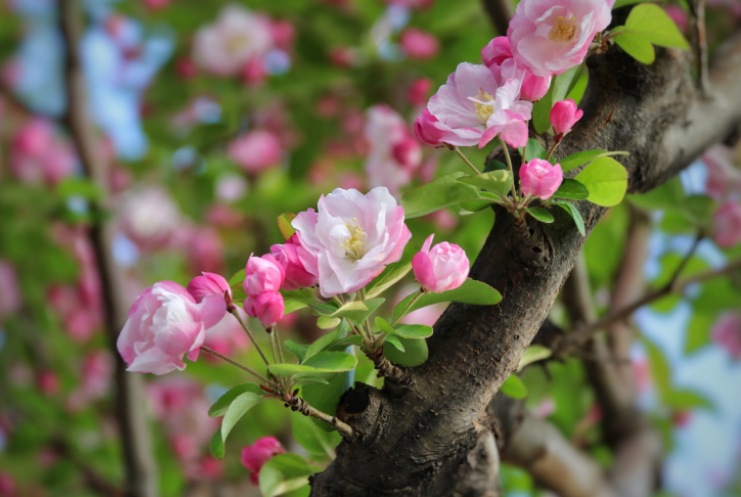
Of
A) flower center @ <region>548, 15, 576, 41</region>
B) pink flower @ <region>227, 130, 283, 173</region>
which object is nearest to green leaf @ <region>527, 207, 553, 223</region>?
flower center @ <region>548, 15, 576, 41</region>

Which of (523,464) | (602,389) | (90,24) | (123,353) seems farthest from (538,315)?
(90,24)

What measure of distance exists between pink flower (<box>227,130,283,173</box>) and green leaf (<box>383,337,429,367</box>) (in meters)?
1.29

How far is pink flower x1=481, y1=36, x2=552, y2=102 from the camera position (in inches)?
17.8

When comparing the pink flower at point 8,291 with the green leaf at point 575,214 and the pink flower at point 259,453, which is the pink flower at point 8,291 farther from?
the green leaf at point 575,214

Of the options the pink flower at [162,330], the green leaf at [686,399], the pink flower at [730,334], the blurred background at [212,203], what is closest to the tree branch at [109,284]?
the blurred background at [212,203]

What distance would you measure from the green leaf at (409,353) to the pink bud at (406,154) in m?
0.54

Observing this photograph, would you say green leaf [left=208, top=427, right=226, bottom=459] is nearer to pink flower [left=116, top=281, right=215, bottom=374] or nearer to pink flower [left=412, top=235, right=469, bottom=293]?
pink flower [left=116, top=281, right=215, bottom=374]

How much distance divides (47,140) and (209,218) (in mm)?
788

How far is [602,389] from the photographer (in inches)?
50.9

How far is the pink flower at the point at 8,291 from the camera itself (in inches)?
79.6

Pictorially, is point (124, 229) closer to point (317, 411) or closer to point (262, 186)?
point (262, 186)

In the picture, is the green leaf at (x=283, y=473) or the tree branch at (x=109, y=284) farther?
the tree branch at (x=109, y=284)

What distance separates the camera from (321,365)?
1.34 ft

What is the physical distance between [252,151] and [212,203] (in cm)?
19
